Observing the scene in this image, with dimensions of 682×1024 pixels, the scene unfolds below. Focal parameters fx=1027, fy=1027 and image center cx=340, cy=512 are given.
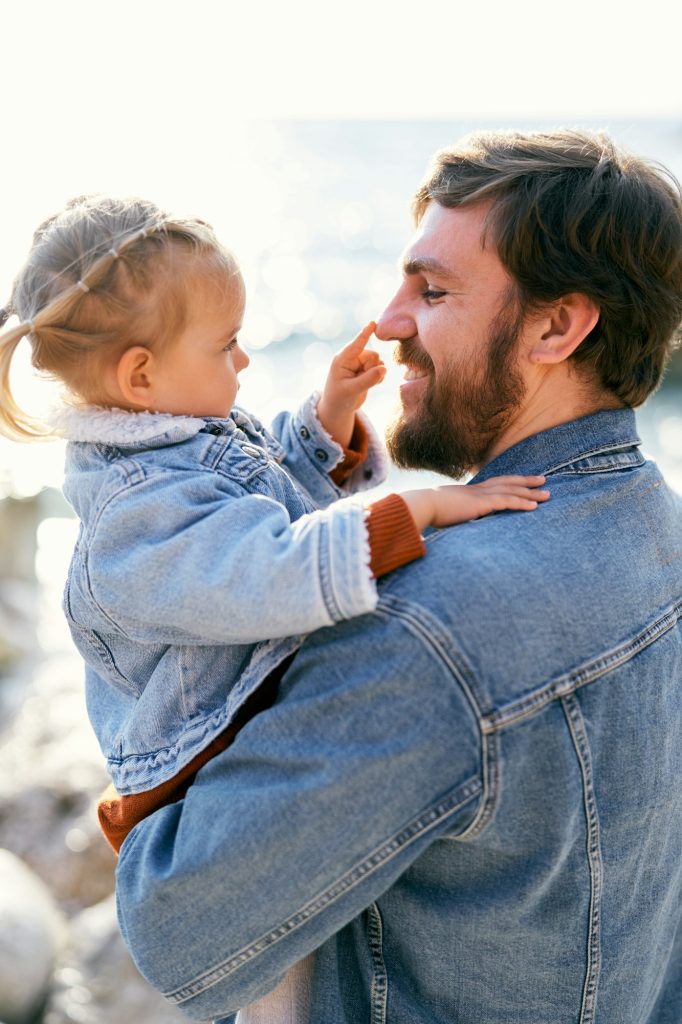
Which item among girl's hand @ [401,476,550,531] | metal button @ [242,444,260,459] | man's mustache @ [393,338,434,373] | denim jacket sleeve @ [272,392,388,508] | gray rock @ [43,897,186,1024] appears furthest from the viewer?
gray rock @ [43,897,186,1024]

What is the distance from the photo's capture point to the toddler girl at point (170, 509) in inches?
62.3

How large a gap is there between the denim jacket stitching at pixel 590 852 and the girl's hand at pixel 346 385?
1072mm

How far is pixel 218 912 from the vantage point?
1.52 meters

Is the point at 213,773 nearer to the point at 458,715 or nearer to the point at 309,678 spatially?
the point at 309,678

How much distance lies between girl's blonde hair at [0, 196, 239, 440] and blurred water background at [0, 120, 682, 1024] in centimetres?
11

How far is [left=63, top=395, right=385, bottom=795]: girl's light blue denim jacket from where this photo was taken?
61.4 inches

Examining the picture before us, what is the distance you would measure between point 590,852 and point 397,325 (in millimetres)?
1160

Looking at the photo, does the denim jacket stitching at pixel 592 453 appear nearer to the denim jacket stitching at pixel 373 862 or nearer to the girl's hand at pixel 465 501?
the girl's hand at pixel 465 501

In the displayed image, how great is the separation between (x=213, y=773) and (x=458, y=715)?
0.40m

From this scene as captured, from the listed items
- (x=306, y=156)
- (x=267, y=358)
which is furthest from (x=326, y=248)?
(x=306, y=156)

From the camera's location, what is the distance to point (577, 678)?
155cm

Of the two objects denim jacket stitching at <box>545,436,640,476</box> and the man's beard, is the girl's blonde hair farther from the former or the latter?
denim jacket stitching at <box>545,436,640,476</box>

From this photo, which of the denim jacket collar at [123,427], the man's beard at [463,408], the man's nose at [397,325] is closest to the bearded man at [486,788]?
the man's beard at [463,408]

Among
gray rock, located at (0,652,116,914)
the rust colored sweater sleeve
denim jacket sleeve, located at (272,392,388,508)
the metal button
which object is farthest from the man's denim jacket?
gray rock, located at (0,652,116,914)
